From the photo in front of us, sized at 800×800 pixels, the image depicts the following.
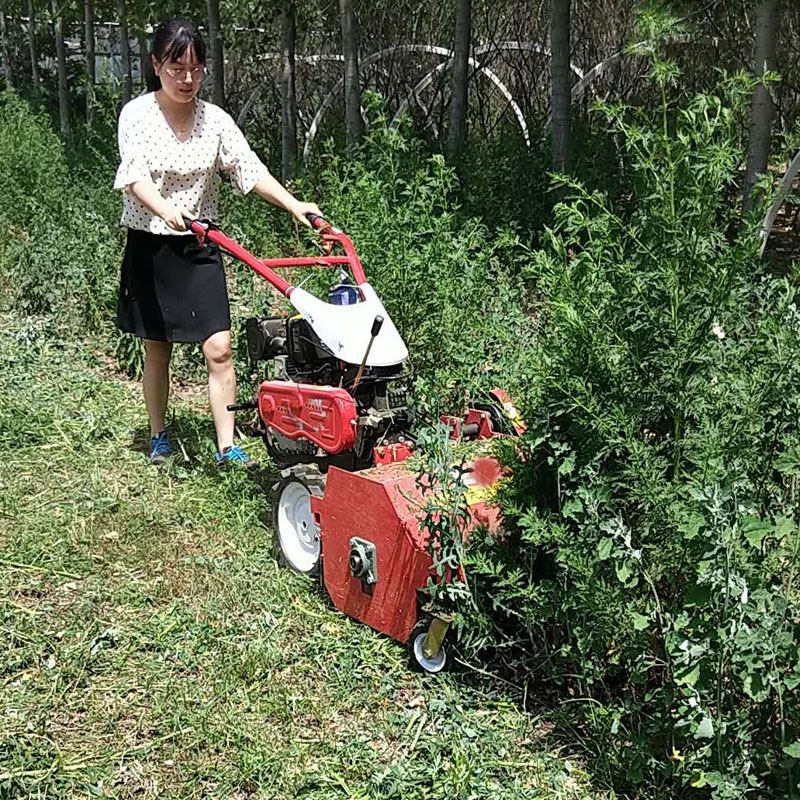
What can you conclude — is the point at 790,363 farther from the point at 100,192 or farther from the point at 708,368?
the point at 100,192

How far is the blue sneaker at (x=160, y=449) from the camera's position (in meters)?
4.86

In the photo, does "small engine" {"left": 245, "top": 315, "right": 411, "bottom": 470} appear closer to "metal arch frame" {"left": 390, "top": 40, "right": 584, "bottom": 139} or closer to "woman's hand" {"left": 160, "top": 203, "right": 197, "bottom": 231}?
"woman's hand" {"left": 160, "top": 203, "right": 197, "bottom": 231}

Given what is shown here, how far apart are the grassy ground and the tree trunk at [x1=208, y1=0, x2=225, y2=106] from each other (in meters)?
6.23

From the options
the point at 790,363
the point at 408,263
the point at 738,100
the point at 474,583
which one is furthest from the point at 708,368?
the point at 408,263

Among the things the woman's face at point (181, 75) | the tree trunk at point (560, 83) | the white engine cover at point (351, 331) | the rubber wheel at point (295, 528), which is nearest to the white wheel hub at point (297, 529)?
the rubber wheel at point (295, 528)

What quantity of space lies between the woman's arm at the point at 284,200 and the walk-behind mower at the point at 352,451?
0.06m

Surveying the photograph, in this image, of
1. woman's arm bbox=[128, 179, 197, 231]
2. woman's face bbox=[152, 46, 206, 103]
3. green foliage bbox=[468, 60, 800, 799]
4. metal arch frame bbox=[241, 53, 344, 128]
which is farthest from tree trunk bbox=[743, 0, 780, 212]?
metal arch frame bbox=[241, 53, 344, 128]

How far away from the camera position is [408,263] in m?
4.47

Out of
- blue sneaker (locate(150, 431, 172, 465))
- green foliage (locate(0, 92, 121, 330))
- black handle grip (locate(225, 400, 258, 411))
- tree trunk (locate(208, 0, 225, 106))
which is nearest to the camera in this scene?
black handle grip (locate(225, 400, 258, 411))

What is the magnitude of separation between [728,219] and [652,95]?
26.6ft

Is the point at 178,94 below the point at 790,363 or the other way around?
the other way around

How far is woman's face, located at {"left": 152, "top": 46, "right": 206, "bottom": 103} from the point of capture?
13.6 ft

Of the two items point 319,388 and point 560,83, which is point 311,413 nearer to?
point 319,388

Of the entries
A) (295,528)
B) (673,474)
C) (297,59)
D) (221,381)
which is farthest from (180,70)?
(297,59)
